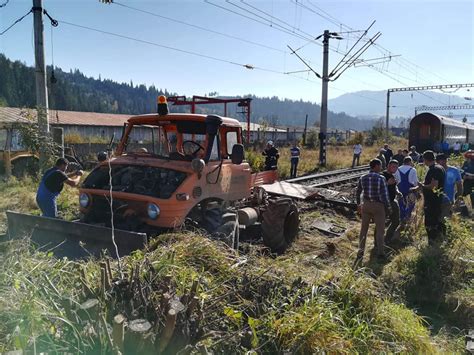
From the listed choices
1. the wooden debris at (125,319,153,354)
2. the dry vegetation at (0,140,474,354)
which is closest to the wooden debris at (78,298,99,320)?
the dry vegetation at (0,140,474,354)

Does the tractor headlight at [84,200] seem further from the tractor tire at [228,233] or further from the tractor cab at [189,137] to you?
the tractor tire at [228,233]

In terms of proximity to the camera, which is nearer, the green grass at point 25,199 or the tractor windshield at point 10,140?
the green grass at point 25,199

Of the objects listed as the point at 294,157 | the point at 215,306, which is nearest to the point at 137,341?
the point at 215,306

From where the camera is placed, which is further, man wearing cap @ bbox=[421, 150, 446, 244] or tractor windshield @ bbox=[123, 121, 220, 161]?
man wearing cap @ bbox=[421, 150, 446, 244]

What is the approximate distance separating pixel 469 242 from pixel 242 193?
145 inches

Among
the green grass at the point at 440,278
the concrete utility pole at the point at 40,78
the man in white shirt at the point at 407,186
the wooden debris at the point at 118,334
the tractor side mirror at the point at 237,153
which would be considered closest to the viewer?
the wooden debris at the point at 118,334

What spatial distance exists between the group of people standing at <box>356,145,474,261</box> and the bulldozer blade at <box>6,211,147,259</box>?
4.09 meters

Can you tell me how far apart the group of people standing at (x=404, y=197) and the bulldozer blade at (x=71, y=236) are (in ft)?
13.4

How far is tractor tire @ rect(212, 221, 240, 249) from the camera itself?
578cm

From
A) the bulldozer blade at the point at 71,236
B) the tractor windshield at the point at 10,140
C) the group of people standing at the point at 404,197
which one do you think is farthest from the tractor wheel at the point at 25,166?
the group of people standing at the point at 404,197

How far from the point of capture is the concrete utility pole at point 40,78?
37.8 ft

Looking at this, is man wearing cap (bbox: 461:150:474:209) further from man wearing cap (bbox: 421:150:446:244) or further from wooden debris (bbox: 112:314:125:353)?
wooden debris (bbox: 112:314:125:353)

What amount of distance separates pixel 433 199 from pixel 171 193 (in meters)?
4.93

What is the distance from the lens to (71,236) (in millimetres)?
5270
